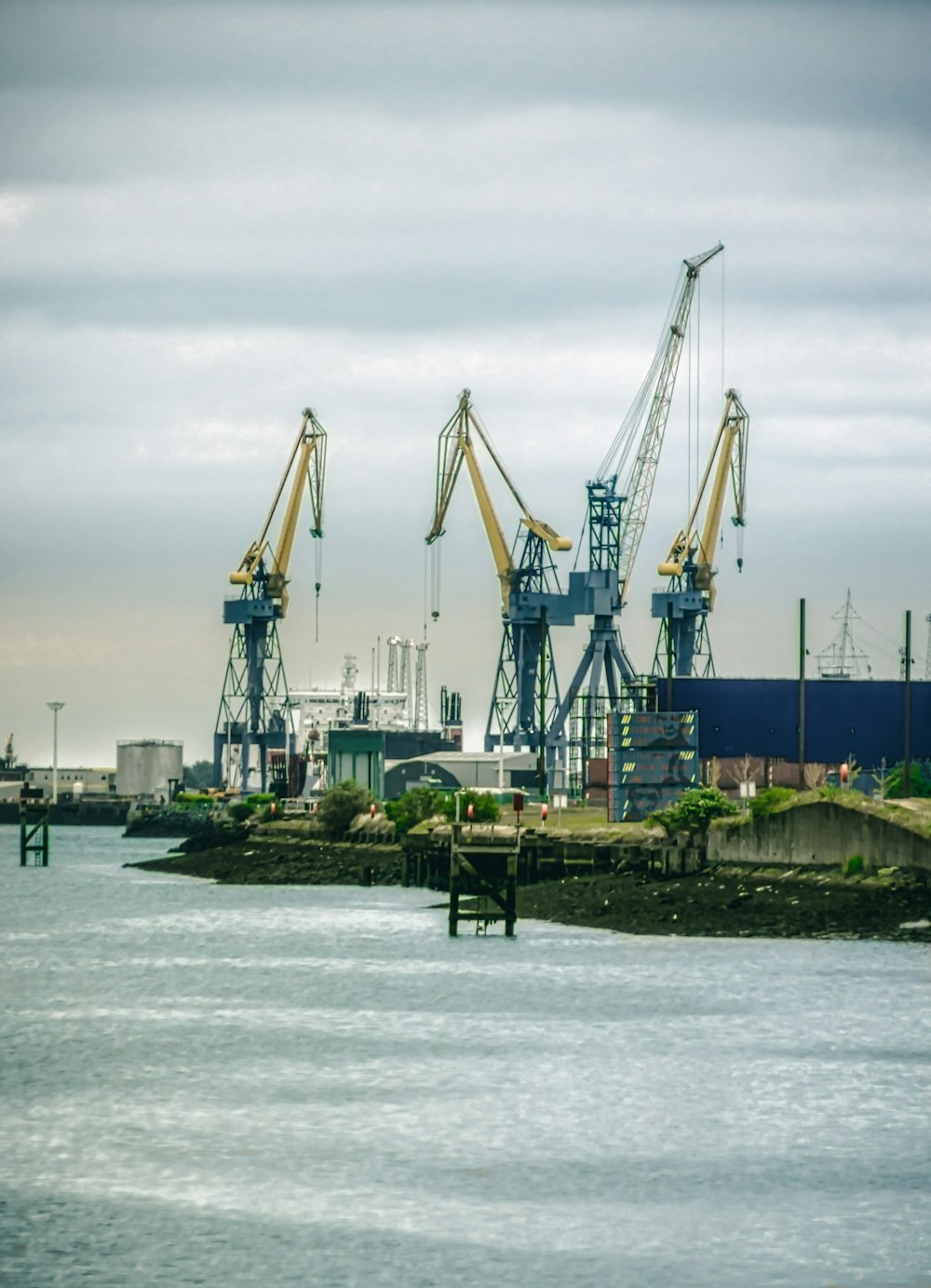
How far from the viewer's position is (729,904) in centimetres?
6072

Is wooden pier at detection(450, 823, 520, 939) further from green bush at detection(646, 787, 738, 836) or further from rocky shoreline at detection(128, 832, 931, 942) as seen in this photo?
green bush at detection(646, 787, 738, 836)

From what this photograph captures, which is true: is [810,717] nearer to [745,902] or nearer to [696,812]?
[696,812]

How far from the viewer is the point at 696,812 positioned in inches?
2795

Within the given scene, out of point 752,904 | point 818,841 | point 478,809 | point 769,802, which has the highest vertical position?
point 769,802

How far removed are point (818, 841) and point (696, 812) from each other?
31.0 ft

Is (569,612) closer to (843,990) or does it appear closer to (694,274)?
(694,274)

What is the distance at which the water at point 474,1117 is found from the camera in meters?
25.2

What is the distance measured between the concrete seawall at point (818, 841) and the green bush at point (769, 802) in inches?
16.5

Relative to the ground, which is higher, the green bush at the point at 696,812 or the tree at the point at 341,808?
the green bush at the point at 696,812

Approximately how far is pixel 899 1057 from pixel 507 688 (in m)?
113

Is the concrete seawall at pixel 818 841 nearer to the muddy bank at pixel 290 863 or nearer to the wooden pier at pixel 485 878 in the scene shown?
the wooden pier at pixel 485 878

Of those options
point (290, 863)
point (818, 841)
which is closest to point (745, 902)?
point (818, 841)

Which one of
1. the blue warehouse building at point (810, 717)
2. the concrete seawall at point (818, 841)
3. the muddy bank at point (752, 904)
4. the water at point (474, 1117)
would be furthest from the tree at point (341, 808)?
the water at point (474, 1117)

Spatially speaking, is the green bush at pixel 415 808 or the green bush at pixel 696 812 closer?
the green bush at pixel 696 812
